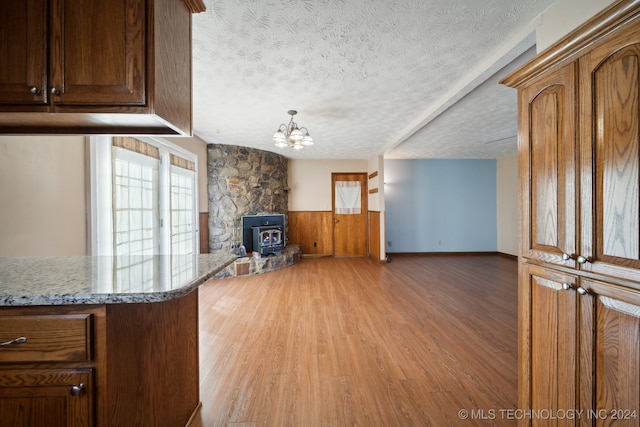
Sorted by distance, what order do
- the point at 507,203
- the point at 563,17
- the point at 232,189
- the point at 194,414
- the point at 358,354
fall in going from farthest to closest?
1. the point at 507,203
2. the point at 232,189
3. the point at 358,354
4. the point at 194,414
5. the point at 563,17

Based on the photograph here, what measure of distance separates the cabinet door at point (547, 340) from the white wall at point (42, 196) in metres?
2.86

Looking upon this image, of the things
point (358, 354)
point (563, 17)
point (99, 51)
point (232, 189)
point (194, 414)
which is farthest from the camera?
point (232, 189)

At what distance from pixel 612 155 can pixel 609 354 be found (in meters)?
0.69

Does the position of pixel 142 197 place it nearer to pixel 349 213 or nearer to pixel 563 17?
pixel 563 17

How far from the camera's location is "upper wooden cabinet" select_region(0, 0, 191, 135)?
1069 millimetres

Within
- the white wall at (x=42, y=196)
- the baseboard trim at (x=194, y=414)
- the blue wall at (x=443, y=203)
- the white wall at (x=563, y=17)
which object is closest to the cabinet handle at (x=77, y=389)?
the baseboard trim at (x=194, y=414)

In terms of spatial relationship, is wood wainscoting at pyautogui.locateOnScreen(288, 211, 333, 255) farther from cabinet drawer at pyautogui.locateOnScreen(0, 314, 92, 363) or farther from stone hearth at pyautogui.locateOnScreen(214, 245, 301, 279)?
cabinet drawer at pyautogui.locateOnScreen(0, 314, 92, 363)

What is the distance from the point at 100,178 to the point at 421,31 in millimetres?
2791

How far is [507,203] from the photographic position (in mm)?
6086

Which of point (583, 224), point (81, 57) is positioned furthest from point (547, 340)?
point (81, 57)

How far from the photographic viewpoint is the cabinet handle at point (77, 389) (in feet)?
2.94

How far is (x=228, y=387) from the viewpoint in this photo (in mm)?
1754

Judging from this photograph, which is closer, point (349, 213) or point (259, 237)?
point (259, 237)

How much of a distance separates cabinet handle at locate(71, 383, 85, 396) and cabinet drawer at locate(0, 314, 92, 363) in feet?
0.31
